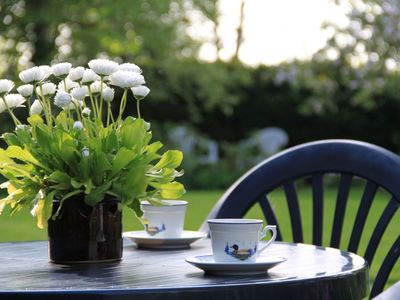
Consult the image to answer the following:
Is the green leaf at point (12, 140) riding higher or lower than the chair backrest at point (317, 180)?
higher

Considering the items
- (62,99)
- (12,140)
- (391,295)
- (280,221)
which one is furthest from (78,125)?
(280,221)

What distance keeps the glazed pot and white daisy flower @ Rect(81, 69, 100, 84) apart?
243 mm

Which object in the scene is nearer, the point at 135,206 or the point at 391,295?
the point at 391,295

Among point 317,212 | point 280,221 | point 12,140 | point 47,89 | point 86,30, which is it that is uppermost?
point 86,30

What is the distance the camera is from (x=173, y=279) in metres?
1.60

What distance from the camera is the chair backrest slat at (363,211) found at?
2375 millimetres

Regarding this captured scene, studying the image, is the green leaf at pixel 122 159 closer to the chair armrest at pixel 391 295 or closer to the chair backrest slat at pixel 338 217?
the chair armrest at pixel 391 295

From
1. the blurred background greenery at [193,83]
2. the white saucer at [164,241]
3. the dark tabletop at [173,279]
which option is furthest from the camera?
the blurred background greenery at [193,83]

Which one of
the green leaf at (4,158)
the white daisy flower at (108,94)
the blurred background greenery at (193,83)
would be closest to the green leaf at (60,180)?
the green leaf at (4,158)

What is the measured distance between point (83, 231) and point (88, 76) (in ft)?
1.04

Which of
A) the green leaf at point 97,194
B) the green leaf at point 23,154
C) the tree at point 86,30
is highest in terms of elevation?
the tree at point 86,30

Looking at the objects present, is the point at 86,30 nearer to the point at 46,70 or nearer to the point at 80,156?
the point at 46,70

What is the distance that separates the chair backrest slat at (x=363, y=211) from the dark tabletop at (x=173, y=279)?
0.41 meters

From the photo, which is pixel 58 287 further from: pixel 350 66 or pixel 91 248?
pixel 350 66
